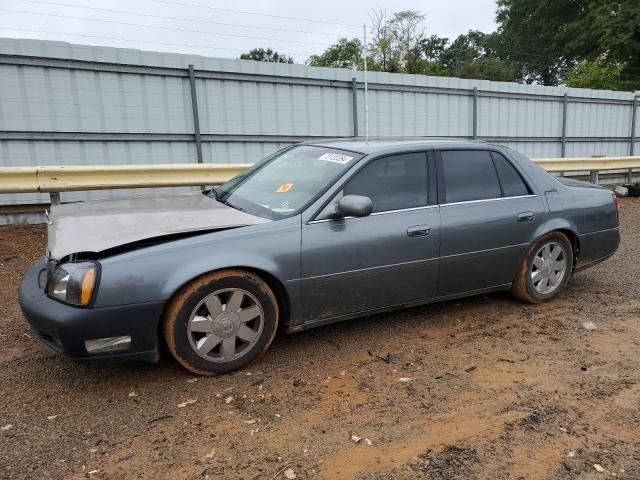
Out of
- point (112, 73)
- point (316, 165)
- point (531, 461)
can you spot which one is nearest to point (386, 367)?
point (531, 461)

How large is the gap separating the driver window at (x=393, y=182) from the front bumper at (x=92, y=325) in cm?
165

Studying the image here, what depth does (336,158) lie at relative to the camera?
4.12 metres

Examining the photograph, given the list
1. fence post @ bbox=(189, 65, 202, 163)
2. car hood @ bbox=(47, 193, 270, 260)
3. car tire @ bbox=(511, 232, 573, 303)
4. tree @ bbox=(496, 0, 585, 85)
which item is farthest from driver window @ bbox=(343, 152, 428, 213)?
tree @ bbox=(496, 0, 585, 85)

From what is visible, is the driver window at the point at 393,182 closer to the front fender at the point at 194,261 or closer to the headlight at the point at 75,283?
the front fender at the point at 194,261

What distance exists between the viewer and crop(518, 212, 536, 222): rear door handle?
457 centimetres

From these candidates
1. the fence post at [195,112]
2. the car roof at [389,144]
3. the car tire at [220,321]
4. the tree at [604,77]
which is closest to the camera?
the car tire at [220,321]

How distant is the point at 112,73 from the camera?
325 inches

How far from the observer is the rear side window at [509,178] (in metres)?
4.65

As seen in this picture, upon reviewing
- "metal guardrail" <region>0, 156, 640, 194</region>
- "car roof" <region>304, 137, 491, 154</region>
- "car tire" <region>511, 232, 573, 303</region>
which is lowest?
"car tire" <region>511, 232, 573, 303</region>

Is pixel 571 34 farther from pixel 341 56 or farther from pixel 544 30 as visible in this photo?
pixel 341 56

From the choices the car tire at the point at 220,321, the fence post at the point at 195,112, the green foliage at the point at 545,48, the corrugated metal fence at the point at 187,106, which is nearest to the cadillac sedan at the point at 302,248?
the car tire at the point at 220,321

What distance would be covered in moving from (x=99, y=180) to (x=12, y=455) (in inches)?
198

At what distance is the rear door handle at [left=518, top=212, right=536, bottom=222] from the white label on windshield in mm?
1651

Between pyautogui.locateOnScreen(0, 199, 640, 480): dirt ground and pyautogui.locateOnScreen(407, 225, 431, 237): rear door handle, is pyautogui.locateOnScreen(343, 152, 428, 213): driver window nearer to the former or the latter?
pyautogui.locateOnScreen(407, 225, 431, 237): rear door handle
